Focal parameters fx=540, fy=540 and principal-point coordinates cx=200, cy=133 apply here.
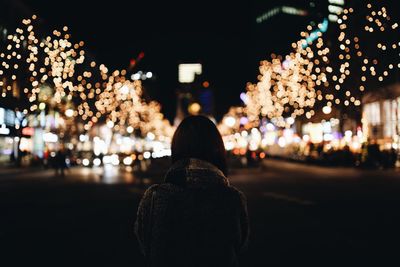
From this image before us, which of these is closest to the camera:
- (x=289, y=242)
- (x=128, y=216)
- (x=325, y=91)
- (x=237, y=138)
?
(x=289, y=242)

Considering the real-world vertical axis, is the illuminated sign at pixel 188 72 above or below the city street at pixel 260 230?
above

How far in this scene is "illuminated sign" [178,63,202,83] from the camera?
187 meters

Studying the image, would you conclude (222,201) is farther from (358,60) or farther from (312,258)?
(358,60)

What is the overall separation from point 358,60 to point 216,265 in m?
36.7

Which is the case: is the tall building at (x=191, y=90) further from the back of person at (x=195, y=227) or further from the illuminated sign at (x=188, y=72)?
the back of person at (x=195, y=227)

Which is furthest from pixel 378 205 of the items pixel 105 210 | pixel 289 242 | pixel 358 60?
pixel 358 60

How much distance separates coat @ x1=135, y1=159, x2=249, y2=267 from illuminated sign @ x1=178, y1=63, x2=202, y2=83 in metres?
184

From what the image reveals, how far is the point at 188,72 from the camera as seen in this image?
190 metres

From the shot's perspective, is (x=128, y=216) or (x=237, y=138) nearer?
(x=128, y=216)

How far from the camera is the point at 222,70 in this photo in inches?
7229

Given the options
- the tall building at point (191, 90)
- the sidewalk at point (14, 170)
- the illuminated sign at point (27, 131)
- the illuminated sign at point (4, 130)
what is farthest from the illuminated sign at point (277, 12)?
the sidewalk at point (14, 170)

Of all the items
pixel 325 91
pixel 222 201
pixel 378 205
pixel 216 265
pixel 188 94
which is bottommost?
pixel 378 205

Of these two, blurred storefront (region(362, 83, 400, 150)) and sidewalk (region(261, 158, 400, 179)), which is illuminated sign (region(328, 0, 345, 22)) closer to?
blurred storefront (region(362, 83, 400, 150))

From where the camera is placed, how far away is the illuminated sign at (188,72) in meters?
187
